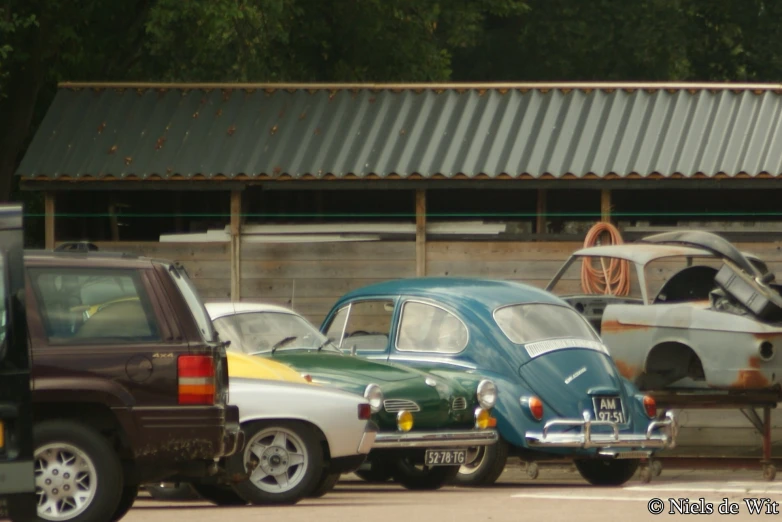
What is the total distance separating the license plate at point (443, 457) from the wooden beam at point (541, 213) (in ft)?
22.8

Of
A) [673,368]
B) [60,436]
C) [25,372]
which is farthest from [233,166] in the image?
[25,372]

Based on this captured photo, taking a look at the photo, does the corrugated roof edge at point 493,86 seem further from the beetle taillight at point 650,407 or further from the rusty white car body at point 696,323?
the beetle taillight at point 650,407

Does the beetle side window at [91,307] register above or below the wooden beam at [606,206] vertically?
below

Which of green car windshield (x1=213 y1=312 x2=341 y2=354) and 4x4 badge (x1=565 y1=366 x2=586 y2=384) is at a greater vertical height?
green car windshield (x1=213 y1=312 x2=341 y2=354)

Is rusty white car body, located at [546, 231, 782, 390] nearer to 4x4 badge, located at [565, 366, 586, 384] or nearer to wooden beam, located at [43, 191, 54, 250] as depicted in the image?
4x4 badge, located at [565, 366, 586, 384]

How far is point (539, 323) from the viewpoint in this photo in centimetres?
1530

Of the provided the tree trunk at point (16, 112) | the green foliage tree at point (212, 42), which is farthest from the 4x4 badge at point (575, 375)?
the tree trunk at point (16, 112)

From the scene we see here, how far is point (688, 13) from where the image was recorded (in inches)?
Answer: 1314

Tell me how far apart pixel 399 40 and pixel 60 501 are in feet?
59.7

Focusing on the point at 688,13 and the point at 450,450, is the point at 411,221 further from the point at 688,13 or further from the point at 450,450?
the point at 688,13

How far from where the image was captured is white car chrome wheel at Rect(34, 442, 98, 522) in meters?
9.72

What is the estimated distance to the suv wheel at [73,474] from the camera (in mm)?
9711

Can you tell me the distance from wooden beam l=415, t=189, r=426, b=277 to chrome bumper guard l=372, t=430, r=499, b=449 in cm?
594

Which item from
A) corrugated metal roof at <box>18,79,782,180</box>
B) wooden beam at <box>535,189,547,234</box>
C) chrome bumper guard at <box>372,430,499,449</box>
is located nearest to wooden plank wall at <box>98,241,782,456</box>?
wooden beam at <box>535,189,547,234</box>
